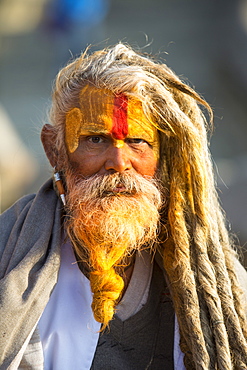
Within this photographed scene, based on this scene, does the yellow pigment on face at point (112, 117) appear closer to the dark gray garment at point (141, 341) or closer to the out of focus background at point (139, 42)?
the dark gray garment at point (141, 341)

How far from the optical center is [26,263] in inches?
75.2

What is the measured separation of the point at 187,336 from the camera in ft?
6.27

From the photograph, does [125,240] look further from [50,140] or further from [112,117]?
[50,140]

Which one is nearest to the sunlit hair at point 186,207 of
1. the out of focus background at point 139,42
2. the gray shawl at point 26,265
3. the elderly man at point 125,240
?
the elderly man at point 125,240

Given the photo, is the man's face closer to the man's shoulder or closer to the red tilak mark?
the red tilak mark

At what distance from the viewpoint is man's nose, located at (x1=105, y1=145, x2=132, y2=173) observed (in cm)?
196

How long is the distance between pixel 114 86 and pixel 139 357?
1.14 m

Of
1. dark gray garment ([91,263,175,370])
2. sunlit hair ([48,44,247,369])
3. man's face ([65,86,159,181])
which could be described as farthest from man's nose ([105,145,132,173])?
dark gray garment ([91,263,175,370])

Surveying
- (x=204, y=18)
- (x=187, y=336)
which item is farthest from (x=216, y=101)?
(x=187, y=336)

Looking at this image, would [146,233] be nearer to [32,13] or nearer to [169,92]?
[169,92]

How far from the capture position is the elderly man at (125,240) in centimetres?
192

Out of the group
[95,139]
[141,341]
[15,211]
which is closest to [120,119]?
[95,139]

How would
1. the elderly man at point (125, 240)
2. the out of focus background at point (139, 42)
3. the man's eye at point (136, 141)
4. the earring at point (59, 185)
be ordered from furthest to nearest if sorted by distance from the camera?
the out of focus background at point (139, 42), the earring at point (59, 185), the man's eye at point (136, 141), the elderly man at point (125, 240)

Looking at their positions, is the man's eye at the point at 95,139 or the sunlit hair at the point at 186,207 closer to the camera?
the sunlit hair at the point at 186,207
